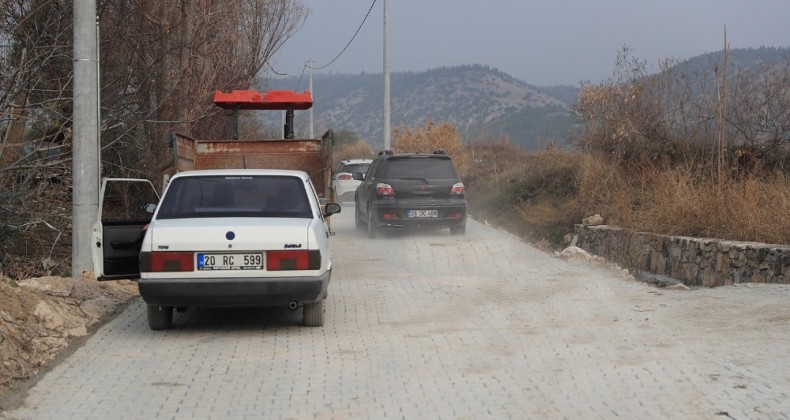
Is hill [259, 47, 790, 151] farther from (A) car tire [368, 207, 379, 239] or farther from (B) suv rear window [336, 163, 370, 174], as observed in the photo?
(A) car tire [368, 207, 379, 239]

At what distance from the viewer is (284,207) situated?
375 inches

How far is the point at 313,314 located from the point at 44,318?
2.43 meters

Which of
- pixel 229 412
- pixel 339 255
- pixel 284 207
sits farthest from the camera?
pixel 339 255

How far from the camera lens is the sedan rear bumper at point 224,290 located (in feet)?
27.8

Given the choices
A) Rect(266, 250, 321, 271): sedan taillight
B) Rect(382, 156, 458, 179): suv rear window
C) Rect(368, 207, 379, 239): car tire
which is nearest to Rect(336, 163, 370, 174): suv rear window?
Rect(368, 207, 379, 239): car tire

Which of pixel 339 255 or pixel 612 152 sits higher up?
pixel 612 152

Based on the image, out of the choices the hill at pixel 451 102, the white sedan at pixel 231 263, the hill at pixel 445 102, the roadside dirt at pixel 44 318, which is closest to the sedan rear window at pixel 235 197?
the white sedan at pixel 231 263

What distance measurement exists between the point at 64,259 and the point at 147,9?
23.3ft

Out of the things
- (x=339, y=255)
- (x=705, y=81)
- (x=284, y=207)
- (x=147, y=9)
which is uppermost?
(x=147, y=9)

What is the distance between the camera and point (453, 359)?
7738 millimetres

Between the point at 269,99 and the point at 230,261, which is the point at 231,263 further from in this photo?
the point at 269,99

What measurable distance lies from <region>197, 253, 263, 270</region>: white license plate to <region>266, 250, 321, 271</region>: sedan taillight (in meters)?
0.09

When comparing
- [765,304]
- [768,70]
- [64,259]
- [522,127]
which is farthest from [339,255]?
[522,127]

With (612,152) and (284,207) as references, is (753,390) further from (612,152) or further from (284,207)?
(612,152)
